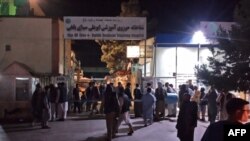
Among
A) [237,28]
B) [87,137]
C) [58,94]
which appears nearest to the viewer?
[237,28]

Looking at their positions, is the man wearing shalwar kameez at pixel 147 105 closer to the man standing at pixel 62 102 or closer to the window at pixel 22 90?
the man standing at pixel 62 102

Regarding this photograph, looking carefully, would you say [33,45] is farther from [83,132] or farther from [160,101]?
[83,132]

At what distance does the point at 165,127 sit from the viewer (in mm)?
21094

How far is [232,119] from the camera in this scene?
564 cm

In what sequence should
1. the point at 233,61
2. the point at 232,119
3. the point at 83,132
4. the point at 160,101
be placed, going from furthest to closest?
the point at 160,101, the point at 83,132, the point at 233,61, the point at 232,119

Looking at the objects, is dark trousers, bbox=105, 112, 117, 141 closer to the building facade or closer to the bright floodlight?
the building facade

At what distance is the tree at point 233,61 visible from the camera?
30.1 ft

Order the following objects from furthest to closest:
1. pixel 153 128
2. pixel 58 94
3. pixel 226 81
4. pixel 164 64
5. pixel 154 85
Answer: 1. pixel 164 64
2. pixel 154 85
3. pixel 58 94
4. pixel 153 128
5. pixel 226 81

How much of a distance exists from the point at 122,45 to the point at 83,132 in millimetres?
27379

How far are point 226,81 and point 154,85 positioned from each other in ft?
61.6

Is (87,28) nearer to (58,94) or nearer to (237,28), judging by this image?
(58,94)

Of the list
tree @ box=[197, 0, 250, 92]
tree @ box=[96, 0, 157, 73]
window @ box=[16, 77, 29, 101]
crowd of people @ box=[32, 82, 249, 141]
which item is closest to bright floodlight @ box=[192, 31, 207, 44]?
crowd of people @ box=[32, 82, 249, 141]

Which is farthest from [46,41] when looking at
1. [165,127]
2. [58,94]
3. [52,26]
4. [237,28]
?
[237,28]

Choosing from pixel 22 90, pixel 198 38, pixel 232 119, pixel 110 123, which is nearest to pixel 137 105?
pixel 22 90
